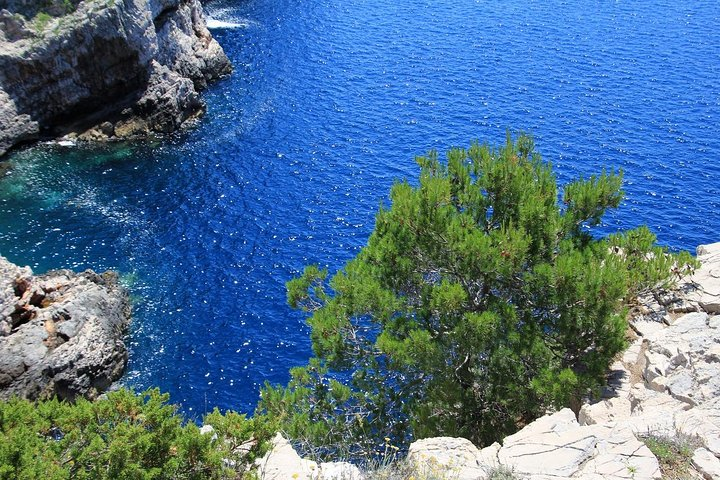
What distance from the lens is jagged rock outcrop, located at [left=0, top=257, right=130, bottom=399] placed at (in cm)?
3553

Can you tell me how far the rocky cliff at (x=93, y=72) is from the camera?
→ 56.6 meters

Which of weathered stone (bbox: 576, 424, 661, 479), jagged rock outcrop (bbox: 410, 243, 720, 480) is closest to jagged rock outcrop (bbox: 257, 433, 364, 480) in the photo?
jagged rock outcrop (bbox: 410, 243, 720, 480)

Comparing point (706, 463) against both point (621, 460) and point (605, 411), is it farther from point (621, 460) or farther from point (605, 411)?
point (605, 411)

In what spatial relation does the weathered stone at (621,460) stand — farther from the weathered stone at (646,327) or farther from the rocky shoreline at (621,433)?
the weathered stone at (646,327)

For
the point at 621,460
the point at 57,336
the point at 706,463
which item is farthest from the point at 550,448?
the point at 57,336

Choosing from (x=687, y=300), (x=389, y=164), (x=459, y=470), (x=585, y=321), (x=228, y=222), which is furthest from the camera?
(x=389, y=164)

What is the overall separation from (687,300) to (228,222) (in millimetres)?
33003

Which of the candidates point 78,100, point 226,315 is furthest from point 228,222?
point 78,100

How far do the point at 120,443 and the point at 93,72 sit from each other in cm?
5125

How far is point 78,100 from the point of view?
60.4 metres

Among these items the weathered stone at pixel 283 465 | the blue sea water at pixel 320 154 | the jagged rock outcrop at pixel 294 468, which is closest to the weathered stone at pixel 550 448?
the jagged rock outcrop at pixel 294 468

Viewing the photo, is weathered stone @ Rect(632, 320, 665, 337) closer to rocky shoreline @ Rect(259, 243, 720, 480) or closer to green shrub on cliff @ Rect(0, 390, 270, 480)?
rocky shoreline @ Rect(259, 243, 720, 480)

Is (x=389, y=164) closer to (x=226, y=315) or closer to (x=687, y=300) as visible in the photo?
(x=226, y=315)

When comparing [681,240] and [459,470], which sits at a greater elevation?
[681,240]
